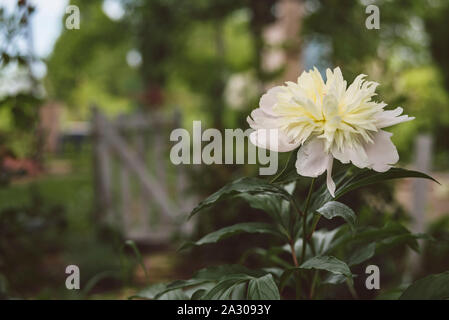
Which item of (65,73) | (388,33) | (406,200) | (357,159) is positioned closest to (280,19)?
(388,33)

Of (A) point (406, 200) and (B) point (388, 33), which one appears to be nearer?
(B) point (388, 33)

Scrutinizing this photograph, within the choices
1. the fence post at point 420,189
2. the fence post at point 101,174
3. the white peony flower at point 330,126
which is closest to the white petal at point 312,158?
the white peony flower at point 330,126

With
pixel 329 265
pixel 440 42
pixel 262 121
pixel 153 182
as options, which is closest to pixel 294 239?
pixel 329 265

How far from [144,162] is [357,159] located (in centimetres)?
347

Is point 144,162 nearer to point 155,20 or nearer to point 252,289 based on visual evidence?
point 252,289

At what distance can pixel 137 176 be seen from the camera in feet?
13.3

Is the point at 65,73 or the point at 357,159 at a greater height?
the point at 65,73

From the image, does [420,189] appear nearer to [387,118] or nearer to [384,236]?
[384,236]

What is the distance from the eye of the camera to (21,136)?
10.4 ft

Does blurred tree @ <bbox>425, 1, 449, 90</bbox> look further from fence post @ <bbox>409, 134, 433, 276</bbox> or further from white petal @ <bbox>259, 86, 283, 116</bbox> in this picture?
white petal @ <bbox>259, 86, 283, 116</bbox>

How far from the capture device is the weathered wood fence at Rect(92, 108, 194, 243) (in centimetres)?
393

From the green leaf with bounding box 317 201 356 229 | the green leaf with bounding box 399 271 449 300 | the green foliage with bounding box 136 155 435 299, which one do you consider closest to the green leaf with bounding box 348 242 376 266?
the green foliage with bounding box 136 155 435 299

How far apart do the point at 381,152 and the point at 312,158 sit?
0.39 feet

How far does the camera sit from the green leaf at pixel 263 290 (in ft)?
2.61
